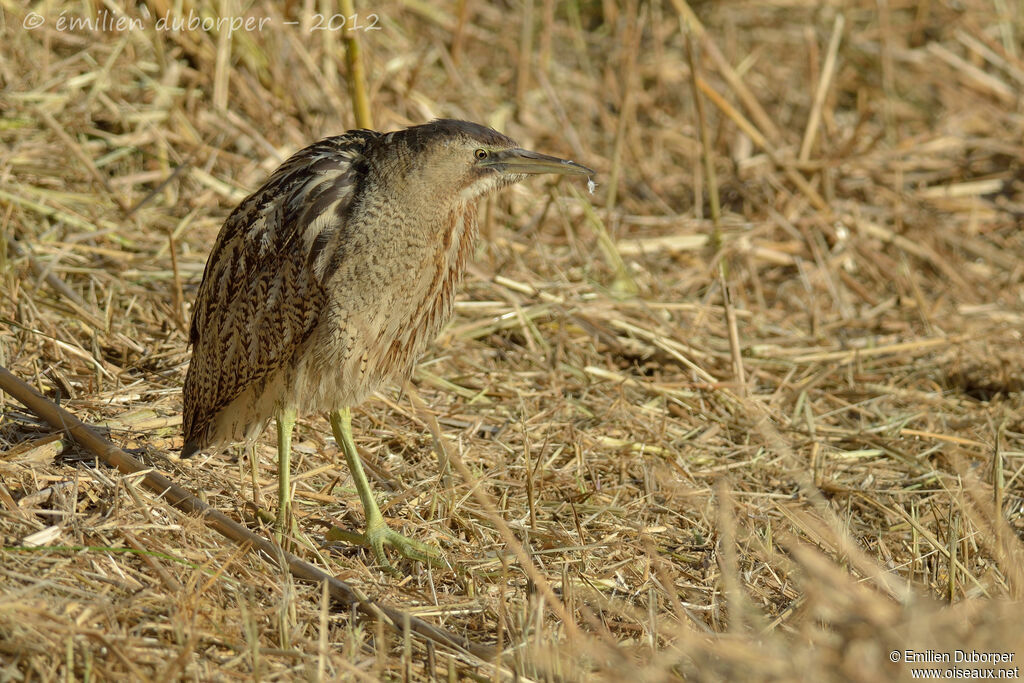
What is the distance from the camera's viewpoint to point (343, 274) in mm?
3170

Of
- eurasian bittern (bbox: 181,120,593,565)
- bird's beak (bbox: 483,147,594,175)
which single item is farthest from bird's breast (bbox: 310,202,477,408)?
bird's beak (bbox: 483,147,594,175)

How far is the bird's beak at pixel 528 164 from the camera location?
330cm

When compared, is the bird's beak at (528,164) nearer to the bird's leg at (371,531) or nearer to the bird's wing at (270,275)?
the bird's wing at (270,275)

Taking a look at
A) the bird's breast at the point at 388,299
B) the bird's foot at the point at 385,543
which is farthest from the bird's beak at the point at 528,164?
the bird's foot at the point at 385,543

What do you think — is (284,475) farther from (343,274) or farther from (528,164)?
(528,164)

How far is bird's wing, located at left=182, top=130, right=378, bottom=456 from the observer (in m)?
3.20

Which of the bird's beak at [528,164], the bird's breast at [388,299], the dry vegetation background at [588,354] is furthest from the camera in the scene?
the bird's beak at [528,164]

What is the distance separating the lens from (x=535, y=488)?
3791mm

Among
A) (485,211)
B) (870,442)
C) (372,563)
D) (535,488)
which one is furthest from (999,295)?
(372,563)

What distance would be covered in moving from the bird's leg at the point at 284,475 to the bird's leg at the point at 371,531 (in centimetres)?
17

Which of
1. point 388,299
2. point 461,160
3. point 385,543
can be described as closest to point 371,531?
point 385,543

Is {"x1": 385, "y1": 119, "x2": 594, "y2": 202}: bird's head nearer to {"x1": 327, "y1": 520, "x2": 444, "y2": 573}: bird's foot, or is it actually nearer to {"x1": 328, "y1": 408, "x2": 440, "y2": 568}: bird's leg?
{"x1": 328, "y1": 408, "x2": 440, "y2": 568}: bird's leg

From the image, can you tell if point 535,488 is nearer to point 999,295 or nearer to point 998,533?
point 998,533

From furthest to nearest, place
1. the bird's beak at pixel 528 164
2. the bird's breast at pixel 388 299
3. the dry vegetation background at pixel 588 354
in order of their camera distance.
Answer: the bird's beak at pixel 528 164
the bird's breast at pixel 388 299
the dry vegetation background at pixel 588 354
